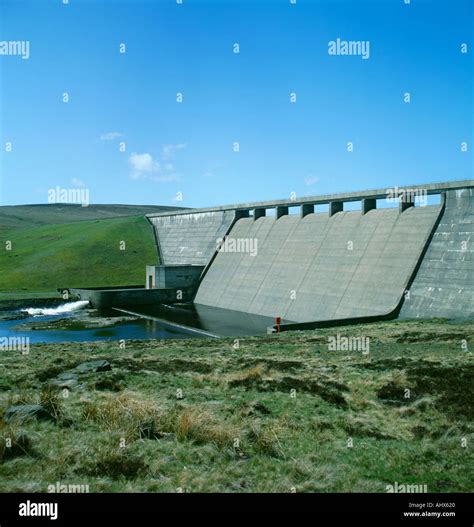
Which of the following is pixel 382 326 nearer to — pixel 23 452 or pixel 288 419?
pixel 288 419

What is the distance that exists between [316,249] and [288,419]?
36704 millimetres

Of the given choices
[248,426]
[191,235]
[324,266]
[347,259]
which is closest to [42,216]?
[191,235]

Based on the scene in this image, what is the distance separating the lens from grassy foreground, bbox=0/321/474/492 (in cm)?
941

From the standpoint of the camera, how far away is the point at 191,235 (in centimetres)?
7412

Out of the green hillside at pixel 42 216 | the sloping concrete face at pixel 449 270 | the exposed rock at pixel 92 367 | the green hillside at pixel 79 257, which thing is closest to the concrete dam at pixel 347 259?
the sloping concrete face at pixel 449 270

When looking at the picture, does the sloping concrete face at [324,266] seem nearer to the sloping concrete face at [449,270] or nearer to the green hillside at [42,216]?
the sloping concrete face at [449,270]

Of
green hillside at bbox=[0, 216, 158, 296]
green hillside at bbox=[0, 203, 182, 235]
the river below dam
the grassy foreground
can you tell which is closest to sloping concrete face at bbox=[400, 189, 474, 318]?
the river below dam

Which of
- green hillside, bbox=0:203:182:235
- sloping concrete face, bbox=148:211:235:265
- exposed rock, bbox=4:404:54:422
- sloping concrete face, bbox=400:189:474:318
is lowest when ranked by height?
exposed rock, bbox=4:404:54:422

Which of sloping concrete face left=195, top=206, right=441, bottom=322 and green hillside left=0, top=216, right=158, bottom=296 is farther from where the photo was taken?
green hillside left=0, top=216, right=158, bottom=296

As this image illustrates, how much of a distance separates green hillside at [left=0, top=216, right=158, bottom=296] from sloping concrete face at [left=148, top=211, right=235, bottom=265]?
2531mm

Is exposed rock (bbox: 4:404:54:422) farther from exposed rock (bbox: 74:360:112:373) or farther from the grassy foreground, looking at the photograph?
exposed rock (bbox: 74:360:112:373)

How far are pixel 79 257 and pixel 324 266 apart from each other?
43502mm

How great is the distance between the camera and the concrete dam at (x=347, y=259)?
37094 mm

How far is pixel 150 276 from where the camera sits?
6281 cm
